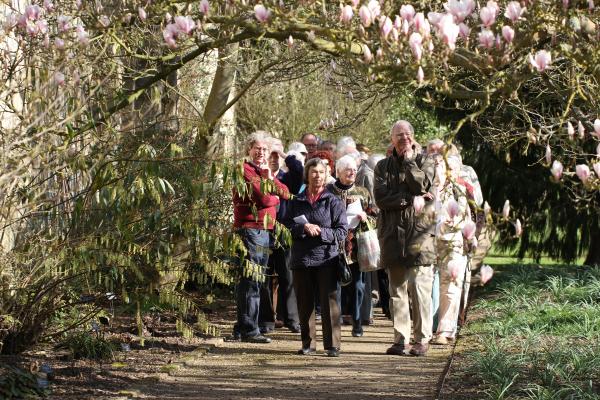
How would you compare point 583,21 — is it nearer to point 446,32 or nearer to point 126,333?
point 446,32

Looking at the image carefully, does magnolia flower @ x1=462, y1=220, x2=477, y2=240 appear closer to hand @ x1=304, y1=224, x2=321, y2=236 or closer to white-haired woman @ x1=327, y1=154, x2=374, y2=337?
hand @ x1=304, y1=224, x2=321, y2=236

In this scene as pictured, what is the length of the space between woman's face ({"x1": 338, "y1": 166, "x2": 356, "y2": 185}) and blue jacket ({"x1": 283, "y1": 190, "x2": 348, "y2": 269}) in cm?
83

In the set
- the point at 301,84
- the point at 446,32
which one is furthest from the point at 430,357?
the point at 301,84

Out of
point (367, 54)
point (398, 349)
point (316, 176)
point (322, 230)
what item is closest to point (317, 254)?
point (322, 230)

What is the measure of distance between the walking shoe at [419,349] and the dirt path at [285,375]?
3.1 inches

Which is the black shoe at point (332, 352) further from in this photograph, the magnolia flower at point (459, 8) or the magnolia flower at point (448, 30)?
the magnolia flower at point (448, 30)

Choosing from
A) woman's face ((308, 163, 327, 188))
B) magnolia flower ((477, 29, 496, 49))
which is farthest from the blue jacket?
magnolia flower ((477, 29, 496, 49))

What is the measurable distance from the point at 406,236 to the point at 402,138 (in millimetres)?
909

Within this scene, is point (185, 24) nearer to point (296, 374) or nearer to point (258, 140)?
point (296, 374)

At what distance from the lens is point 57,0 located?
10352mm

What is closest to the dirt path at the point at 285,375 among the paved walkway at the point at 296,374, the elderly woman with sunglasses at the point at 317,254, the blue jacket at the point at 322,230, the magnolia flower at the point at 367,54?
the paved walkway at the point at 296,374

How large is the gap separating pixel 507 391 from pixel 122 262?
116 inches

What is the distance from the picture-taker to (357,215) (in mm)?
12438

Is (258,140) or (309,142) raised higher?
(309,142)
